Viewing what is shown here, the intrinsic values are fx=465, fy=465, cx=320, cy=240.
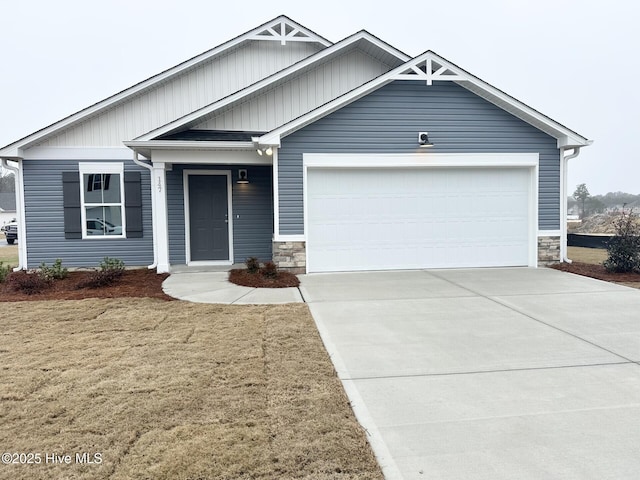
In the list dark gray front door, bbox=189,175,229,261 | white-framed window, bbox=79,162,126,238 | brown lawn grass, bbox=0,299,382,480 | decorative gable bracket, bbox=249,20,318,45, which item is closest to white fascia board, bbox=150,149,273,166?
dark gray front door, bbox=189,175,229,261

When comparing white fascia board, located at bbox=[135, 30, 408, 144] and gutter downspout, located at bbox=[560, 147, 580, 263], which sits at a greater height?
white fascia board, located at bbox=[135, 30, 408, 144]

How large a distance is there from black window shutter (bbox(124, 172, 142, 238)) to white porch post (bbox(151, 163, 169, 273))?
1037mm

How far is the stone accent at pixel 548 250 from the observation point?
1057cm

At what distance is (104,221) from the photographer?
1121 cm

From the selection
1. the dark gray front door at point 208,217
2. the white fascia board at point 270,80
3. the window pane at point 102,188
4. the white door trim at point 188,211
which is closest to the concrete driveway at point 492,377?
the white door trim at point 188,211

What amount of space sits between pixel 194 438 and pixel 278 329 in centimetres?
268

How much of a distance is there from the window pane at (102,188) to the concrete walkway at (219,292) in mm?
3040

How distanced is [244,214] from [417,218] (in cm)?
421

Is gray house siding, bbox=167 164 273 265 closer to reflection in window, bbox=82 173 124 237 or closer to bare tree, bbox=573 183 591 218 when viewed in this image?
Result: reflection in window, bbox=82 173 124 237

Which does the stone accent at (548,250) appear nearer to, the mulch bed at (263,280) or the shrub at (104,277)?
the mulch bed at (263,280)

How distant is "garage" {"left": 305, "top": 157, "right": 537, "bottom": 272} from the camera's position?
10164 mm

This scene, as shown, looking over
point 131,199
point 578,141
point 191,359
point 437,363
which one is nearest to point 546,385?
point 437,363

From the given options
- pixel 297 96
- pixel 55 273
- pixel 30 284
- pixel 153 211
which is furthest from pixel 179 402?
pixel 297 96

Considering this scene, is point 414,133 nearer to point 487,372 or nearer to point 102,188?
point 487,372
